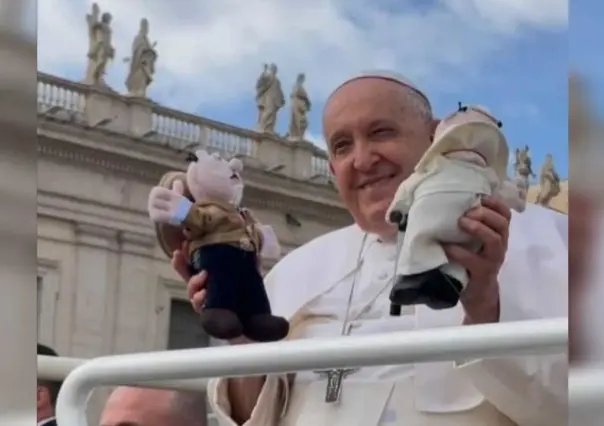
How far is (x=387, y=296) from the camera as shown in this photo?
6.23ft

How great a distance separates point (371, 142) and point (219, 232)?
0.27m

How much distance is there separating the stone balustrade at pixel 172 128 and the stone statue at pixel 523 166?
0.93 ft

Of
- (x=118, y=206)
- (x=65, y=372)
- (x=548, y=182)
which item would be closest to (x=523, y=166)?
(x=548, y=182)

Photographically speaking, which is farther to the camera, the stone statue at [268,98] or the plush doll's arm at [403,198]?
the stone statue at [268,98]

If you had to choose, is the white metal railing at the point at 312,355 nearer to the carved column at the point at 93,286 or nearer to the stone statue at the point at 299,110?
the carved column at the point at 93,286

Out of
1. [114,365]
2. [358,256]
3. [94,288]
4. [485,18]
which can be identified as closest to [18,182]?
[94,288]

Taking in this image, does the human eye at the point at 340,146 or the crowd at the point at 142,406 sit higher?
the human eye at the point at 340,146

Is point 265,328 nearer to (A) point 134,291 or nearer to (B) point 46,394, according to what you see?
(A) point 134,291

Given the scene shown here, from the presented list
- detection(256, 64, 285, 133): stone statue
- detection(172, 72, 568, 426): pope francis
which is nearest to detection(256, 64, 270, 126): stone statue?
detection(256, 64, 285, 133): stone statue

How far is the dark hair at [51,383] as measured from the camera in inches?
78.1

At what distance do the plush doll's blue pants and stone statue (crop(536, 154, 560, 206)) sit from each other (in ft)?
1.40

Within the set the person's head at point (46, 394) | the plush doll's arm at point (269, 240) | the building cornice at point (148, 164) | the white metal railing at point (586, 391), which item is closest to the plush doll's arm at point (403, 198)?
the building cornice at point (148, 164)

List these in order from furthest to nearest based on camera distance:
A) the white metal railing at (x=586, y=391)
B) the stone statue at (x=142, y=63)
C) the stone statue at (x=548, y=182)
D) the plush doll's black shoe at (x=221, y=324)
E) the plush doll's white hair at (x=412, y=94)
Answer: the stone statue at (x=142, y=63), the plush doll's black shoe at (x=221, y=324), the plush doll's white hair at (x=412, y=94), the stone statue at (x=548, y=182), the white metal railing at (x=586, y=391)

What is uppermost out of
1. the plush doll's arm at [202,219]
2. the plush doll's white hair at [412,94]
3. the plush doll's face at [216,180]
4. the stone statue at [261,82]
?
the stone statue at [261,82]
